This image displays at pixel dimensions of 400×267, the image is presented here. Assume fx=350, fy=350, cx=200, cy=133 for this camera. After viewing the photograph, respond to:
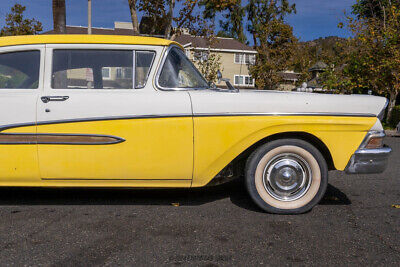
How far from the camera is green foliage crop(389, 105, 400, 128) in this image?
1630 centimetres

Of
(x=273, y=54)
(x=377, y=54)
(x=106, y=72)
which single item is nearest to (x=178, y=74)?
(x=106, y=72)

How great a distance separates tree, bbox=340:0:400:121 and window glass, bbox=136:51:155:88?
49.1ft

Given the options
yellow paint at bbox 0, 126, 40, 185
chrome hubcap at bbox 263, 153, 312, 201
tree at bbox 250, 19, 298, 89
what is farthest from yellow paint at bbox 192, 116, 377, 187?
tree at bbox 250, 19, 298, 89

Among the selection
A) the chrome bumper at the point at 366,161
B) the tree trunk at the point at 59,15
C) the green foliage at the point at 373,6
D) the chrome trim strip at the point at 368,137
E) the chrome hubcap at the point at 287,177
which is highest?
the green foliage at the point at 373,6

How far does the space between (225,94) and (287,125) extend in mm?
619

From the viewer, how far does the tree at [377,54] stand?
51.5ft

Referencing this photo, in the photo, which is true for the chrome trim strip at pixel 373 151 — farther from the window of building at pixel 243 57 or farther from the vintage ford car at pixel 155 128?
the window of building at pixel 243 57

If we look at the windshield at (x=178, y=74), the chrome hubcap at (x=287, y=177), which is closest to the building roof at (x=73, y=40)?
the windshield at (x=178, y=74)

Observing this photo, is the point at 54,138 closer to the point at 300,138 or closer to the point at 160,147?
the point at 160,147

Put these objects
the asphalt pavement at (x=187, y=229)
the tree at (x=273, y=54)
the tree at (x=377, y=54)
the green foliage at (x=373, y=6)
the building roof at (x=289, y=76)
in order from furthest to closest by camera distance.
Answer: the building roof at (x=289, y=76), the tree at (x=273, y=54), the green foliage at (x=373, y=6), the tree at (x=377, y=54), the asphalt pavement at (x=187, y=229)

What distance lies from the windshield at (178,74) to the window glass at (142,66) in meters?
0.14

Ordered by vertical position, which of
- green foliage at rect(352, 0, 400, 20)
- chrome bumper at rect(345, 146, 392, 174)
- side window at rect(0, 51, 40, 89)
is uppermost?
green foliage at rect(352, 0, 400, 20)

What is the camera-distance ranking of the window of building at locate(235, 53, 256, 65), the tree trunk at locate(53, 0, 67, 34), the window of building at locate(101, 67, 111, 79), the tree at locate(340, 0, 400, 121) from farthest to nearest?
the window of building at locate(235, 53, 256, 65), the tree at locate(340, 0, 400, 121), the tree trunk at locate(53, 0, 67, 34), the window of building at locate(101, 67, 111, 79)

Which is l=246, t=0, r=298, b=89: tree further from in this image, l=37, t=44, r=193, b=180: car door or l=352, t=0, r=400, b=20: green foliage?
l=37, t=44, r=193, b=180: car door
